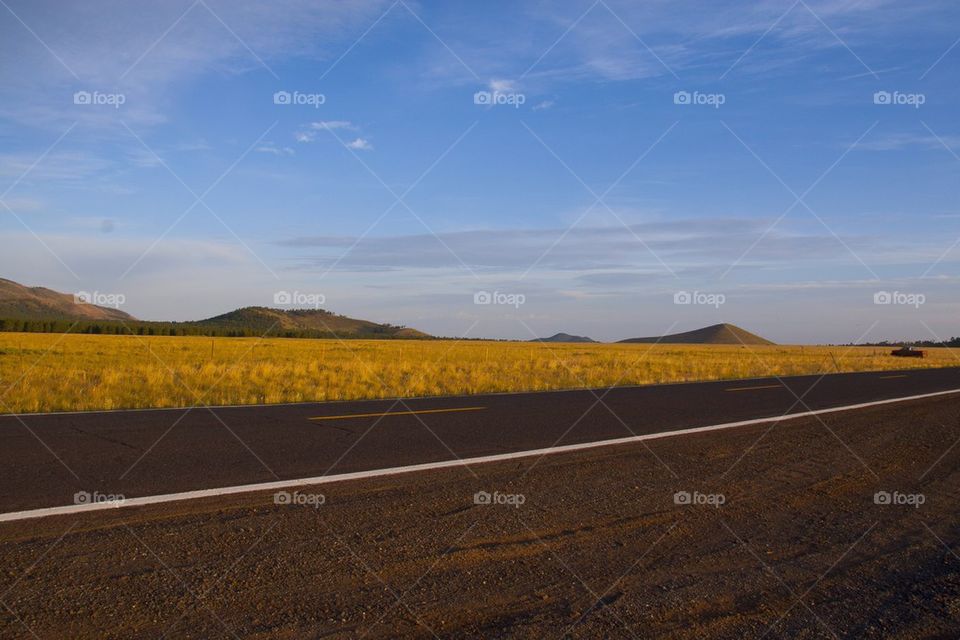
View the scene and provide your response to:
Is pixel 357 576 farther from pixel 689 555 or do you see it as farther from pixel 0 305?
pixel 0 305

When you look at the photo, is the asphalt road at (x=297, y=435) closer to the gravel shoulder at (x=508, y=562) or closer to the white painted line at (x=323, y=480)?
the white painted line at (x=323, y=480)

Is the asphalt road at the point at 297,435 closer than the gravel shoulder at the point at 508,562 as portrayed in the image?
No

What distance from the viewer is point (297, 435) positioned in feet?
35.8

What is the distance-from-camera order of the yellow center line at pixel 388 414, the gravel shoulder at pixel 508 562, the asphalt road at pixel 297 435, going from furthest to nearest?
the yellow center line at pixel 388 414
the asphalt road at pixel 297 435
the gravel shoulder at pixel 508 562

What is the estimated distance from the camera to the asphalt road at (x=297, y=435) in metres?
7.83

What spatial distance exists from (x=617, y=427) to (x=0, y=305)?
209864 mm

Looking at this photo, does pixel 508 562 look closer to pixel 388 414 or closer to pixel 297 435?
pixel 297 435

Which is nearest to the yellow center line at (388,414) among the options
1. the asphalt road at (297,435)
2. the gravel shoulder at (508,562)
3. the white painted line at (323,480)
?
the asphalt road at (297,435)

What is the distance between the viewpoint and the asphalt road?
25.7ft

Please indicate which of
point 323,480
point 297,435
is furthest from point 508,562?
point 297,435

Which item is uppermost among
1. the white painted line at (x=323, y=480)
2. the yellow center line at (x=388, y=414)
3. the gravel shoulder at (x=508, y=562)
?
the yellow center line at (x=388, y=414)

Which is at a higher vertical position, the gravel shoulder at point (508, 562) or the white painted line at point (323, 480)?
the white painted line at point (323, 480)

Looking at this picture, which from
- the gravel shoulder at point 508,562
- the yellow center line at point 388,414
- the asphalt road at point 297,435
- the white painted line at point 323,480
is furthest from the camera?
the yellow center line at point 388,414

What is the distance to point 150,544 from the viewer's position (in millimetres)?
5500
